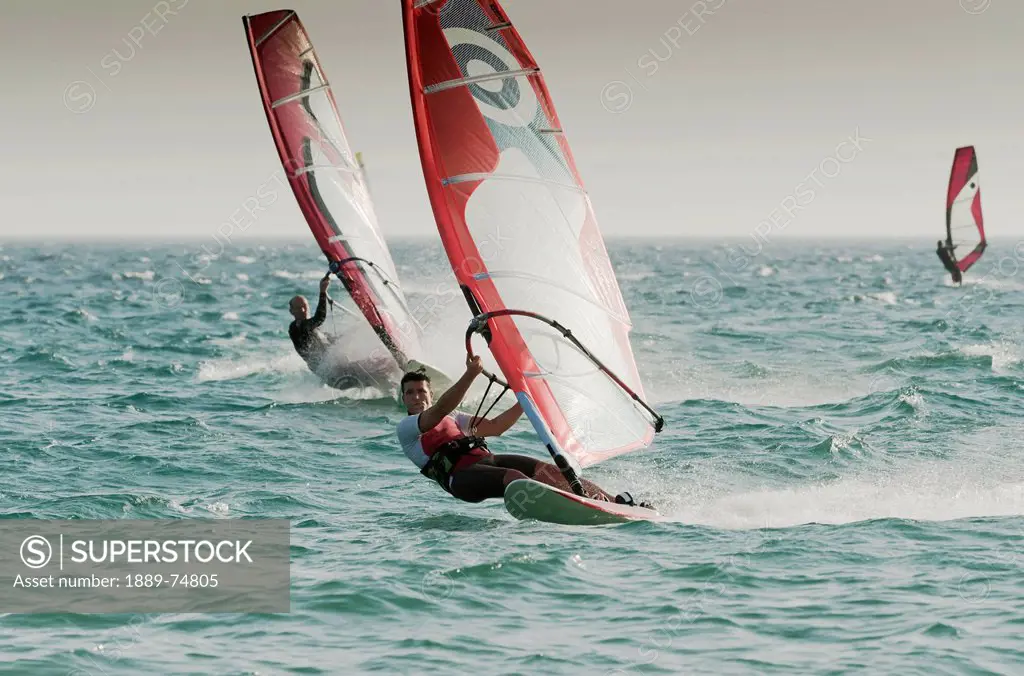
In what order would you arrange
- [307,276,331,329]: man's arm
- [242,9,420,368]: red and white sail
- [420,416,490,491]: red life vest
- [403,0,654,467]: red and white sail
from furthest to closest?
1. [242,9,420,368]: red and white sail
2. [307,276,331,329]: man's arm
3. [403,0,654,467]: red and white sail
4. [420,416,490,491]: red life vest

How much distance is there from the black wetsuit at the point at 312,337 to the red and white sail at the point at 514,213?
5.86 meters

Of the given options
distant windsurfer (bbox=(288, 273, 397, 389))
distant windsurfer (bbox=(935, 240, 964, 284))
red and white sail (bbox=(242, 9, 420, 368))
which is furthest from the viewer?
distant windsurfer (bbox=(935, 240, 964, 284))

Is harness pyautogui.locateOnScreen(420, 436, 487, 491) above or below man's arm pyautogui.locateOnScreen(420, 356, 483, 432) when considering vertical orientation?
below

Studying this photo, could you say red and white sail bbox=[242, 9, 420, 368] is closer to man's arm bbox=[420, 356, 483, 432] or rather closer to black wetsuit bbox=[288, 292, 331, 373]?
black wetsuit bbox=[288, 292, 331, 373]

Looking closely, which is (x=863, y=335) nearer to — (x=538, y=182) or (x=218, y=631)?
(x=538, y=182)

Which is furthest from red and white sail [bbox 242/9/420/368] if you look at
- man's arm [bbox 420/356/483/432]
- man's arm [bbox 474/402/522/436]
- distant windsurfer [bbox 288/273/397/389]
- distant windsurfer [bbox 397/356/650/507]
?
man's arm [bbox 420/356/483/432]

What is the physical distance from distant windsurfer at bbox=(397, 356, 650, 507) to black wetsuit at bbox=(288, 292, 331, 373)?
6.19 meters

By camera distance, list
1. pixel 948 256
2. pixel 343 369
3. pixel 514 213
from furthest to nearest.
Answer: pixel 948 256, pixel 343 369, pixel 514 213

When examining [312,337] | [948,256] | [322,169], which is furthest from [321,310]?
[948,256]

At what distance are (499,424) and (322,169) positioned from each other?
821cm

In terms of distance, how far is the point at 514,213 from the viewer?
33.1 ft

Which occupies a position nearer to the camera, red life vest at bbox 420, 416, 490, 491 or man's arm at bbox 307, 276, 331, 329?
Answer: red life vest at bbox 420, 416, 490, 491

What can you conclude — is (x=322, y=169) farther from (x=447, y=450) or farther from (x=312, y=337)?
(x=447, y=450)

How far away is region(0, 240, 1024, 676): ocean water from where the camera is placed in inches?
281
